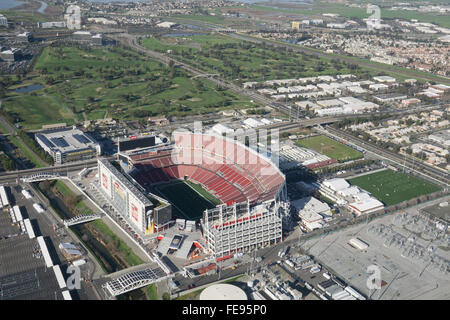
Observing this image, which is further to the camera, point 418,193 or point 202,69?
point 202,69

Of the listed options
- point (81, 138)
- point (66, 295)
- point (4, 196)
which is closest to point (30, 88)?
point (81, 138)

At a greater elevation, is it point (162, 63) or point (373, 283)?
point (162, 63)

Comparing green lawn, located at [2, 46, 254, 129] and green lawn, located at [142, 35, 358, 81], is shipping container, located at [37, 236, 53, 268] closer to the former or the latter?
green lawn, located at [2, 46, 254, 129]

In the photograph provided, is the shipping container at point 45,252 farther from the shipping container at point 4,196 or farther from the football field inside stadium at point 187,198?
the football field inside stadium at point 187,198

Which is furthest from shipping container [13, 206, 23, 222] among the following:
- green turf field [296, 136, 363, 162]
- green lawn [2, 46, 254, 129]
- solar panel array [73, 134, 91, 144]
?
green turf field [296, 136, 363, 162]

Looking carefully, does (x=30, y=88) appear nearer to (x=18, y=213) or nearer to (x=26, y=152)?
(x=26, y=152)

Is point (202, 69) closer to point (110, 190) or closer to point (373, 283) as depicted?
point (110, 190)

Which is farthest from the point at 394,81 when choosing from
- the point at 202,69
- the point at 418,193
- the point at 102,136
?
the point at 102,136
